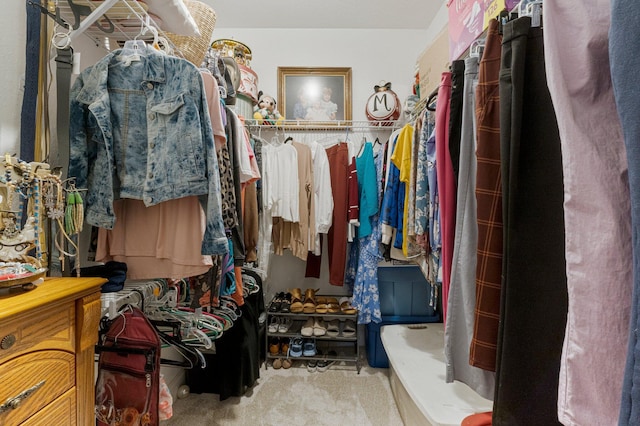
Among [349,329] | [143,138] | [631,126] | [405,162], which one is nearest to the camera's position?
[631,126]

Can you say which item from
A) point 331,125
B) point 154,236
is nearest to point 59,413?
point 154,236

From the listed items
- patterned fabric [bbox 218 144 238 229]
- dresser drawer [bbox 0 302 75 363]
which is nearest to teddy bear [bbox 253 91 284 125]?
patterned fabric [bbox 218 144 238 229]

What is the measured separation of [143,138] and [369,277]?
156 cm

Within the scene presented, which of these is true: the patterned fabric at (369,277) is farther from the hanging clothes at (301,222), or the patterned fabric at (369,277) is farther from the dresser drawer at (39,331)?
the dresser drawer at (39,331)

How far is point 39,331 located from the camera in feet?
1.97

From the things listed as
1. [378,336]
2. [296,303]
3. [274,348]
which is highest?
[296,303]

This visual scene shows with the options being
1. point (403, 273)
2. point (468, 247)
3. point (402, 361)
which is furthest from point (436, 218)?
point (403, 273)

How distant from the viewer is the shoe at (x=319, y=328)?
2.15 meters

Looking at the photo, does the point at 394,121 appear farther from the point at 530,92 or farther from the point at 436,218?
the point at 530,92

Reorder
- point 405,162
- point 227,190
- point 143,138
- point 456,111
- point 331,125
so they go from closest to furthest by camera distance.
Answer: point 456,111 < point 143,138 < point 227,190 < point 405,162 < point 331,125

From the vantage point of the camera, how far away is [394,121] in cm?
237

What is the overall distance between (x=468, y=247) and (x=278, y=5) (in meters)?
2.31

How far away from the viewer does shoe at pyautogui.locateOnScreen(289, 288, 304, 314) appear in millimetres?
2205

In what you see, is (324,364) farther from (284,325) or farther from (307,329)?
(284,325)
